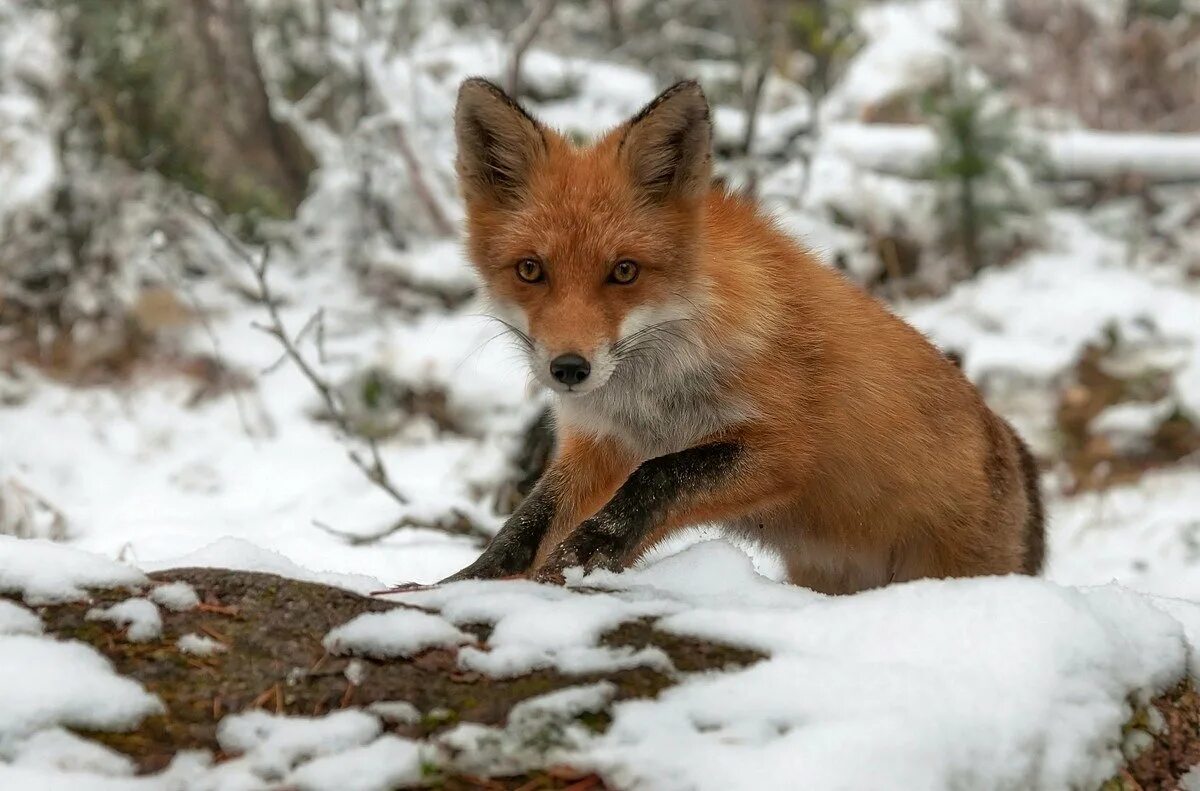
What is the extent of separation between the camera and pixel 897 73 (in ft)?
32.0

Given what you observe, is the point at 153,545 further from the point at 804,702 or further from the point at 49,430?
the point at 804,702

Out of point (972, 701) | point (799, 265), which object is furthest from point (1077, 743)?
point (799, 265)

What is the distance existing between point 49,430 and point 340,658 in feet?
15.6

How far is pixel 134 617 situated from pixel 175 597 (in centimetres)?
10

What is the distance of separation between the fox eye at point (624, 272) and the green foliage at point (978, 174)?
5660mm

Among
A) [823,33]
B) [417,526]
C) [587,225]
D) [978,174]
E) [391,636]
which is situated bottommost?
[391,636]

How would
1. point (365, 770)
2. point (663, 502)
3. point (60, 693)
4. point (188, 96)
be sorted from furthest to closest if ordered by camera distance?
1. point (188, 96)
2. point (663, 502)
3. point (60, 693)
4. point (365, 770)

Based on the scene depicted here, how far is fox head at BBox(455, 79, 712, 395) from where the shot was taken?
274 cm

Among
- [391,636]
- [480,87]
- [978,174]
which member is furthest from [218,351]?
[978,174]

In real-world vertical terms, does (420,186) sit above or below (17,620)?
above

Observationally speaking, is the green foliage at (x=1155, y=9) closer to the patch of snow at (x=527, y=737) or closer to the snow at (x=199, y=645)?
the patch of snow at (x=527, y=737)

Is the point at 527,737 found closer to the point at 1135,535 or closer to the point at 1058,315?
the point at 1135,535

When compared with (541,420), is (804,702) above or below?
below

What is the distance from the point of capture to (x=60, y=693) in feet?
5.37
